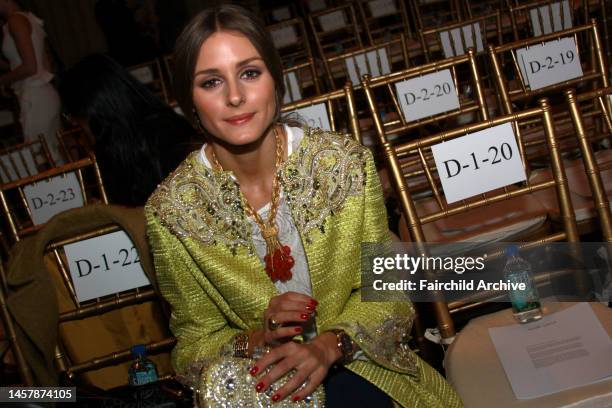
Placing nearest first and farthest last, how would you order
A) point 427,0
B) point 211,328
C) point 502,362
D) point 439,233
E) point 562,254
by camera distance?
point 502,362, point 211,328, point 562,254, point 439,233, point 427,0

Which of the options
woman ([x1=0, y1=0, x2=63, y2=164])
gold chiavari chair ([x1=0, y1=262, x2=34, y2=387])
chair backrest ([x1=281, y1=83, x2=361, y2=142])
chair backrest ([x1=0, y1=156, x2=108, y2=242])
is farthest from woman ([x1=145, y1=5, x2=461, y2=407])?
woman ([x1=0, y1=0, x2=63, y2=164])

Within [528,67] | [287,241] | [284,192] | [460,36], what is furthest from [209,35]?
[460,36]

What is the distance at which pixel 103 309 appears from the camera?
1658 millimetres

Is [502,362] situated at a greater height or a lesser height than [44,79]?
lesser

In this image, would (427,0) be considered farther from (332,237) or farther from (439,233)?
(332,237)

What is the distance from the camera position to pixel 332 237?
1.37 m

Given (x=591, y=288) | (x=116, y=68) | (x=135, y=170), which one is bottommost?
(x=591, y=288)

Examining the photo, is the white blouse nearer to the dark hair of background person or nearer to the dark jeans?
the dark jeans

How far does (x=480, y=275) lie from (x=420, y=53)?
107 inches

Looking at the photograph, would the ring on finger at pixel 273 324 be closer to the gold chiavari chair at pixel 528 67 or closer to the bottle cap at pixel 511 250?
the bottle cap at pixel 511 250

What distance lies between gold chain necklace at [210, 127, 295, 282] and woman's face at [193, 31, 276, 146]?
130 millimetres

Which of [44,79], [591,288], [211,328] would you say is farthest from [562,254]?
[44,79]

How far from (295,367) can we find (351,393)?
184 millimetres

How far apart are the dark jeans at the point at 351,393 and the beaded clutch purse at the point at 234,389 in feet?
0.40
